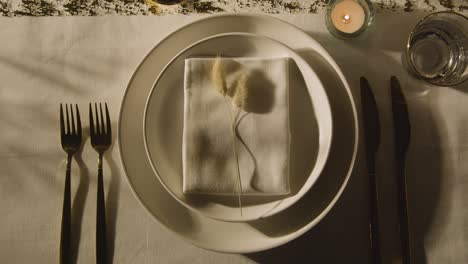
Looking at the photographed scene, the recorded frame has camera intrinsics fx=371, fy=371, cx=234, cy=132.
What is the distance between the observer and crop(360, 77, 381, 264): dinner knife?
0.58 metres

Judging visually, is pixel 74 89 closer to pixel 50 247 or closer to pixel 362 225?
pixel 50 247

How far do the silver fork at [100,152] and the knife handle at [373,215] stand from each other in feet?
1.38

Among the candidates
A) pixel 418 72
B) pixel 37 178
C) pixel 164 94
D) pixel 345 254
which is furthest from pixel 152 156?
pixel 418 72

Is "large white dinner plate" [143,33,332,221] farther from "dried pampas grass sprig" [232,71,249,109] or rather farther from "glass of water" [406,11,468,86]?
"glass of water" [406,11,468,86]

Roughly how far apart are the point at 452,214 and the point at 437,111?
0.17 meters

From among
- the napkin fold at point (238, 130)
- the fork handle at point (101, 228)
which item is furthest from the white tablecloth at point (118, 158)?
the napkin fold at point (238, 130)

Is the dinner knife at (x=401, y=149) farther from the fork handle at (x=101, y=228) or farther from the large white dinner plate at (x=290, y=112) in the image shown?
the fork handle at (x=101, y=228)

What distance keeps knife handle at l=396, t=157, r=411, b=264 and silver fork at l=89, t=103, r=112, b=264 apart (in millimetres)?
467

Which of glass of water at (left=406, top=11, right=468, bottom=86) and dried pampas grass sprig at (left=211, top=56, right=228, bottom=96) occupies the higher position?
glass of water at (left=406, top=11, right=468, bottom=86)

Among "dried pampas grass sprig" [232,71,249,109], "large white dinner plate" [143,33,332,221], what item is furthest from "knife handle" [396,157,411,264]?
"dried pampas grass sprig" [232,71,249,109]

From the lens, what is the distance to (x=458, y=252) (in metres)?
0.60

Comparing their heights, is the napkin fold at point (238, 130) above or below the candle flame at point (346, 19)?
below

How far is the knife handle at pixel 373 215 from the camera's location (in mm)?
575

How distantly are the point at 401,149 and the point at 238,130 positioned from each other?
10.6 inches
